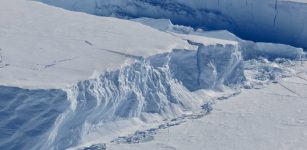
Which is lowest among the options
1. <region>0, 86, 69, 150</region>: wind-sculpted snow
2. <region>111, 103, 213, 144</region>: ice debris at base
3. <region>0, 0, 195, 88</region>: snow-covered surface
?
<region>111, 103, 213, 144</region>: ice debris at base

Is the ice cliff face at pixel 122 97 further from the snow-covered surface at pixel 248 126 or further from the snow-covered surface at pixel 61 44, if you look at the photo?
the snow-covered surface at pixel 248 126

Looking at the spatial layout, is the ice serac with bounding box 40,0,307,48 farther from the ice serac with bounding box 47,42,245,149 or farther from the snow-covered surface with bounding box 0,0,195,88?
the snow-covered surface with bounding box 0,0,195,88

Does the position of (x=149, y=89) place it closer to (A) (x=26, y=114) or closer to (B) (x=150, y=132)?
(B) (x=150, y=132)

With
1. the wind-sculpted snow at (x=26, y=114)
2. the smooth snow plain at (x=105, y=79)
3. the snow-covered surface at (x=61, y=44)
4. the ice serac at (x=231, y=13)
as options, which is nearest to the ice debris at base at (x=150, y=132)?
the smooth snow plain at (x=105, y=79)

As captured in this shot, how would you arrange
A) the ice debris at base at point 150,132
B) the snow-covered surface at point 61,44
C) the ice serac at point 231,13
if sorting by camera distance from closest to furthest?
the snow-covered surface at point 61,44 → the ice debris at base at point 150,132 → the ice serac at point 231,13

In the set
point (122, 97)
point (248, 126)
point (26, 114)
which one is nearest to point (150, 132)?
point (122, 97)

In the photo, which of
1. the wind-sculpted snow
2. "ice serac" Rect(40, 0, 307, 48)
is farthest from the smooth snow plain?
"ice serac" Rect(40, 0, 307, 48)
